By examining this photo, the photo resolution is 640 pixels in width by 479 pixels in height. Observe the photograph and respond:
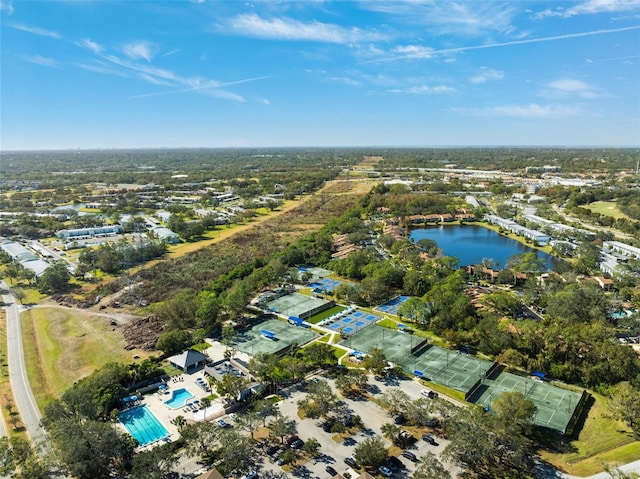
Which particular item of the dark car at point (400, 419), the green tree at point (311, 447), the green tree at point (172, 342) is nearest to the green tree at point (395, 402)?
the dark car at point (400, 419)

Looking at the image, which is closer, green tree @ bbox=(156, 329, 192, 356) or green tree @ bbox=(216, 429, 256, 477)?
green tree @ bbox=(216, 429, 256, 477)

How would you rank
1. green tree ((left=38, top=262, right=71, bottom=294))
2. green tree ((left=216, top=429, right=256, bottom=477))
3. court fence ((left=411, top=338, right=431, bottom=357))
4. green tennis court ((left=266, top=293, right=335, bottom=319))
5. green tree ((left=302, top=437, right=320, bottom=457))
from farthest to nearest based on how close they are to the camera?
green tree ((left=38, top=262, right=71, bottom=294)), green tennis court ((left=266, top=293, right=335, bottom=319)), court fence ((left=411, top=338, right=431, bottom=357)), green tree ((left=302, top=437, right=320, bottom=457)), green tree ((left=216, top=429, right=256, bottom=477))

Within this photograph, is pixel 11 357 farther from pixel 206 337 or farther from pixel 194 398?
pixel 194 398

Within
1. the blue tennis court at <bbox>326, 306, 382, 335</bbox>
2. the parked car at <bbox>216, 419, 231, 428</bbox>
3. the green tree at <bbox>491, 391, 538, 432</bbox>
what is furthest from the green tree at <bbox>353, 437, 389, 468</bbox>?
the blue tennis court at <bbox>326, 306, 382, 335</bbox>

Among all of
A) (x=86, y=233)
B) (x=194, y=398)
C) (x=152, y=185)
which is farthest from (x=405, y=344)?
(x=152, y=185)

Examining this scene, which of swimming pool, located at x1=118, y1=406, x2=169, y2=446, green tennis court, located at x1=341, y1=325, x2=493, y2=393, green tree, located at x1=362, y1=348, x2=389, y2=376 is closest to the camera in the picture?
swimming pool, located at x1=118, y1=406, x2=169, y2=446

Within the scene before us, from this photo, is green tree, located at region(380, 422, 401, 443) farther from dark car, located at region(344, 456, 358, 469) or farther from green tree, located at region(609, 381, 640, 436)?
green tree, located at region(609, 381, 640, 436)

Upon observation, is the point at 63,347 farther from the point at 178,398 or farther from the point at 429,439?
the point at 429,439
